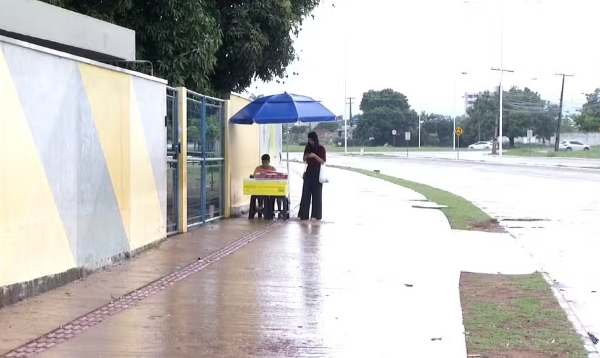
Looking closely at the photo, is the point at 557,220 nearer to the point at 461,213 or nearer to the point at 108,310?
the point at 461,213

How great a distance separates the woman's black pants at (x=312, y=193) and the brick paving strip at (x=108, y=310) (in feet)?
12.9

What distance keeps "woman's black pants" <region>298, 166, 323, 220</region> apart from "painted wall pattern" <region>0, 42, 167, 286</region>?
14.0 ft

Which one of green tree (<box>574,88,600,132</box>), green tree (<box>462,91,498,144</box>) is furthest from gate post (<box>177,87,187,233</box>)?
green tree (<box>462,91,498,144</box>)

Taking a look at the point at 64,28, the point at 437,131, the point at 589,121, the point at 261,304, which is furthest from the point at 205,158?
the point at 437,131

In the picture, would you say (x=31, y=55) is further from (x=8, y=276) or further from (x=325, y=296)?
(x=325, y=296)

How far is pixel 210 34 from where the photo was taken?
44.4ft

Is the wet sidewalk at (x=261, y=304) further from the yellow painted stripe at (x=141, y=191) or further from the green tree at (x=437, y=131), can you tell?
the green tree at (x=437, y=131)

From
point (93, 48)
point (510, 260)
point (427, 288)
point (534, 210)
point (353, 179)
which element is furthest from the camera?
point (353, 179)

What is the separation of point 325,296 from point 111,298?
212cm

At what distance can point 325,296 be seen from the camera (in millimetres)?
7969

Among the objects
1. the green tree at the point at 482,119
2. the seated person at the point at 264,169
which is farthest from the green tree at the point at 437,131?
the seated person at the point at 264,169

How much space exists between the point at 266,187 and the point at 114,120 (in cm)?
553

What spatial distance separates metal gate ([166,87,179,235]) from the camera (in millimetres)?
11898

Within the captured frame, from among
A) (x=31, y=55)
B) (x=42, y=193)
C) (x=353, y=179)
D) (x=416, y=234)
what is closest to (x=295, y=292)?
(x=42, y=193)
